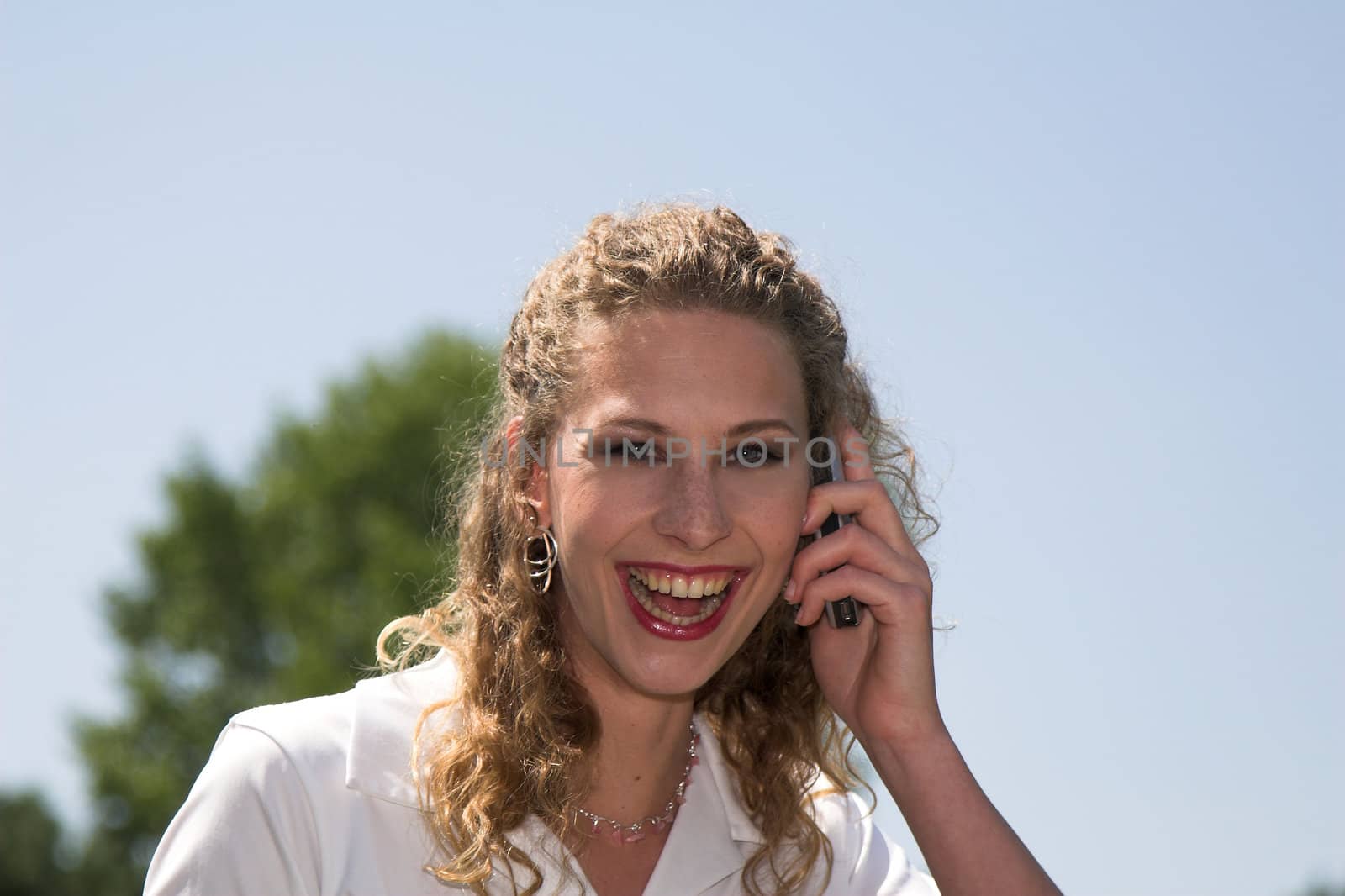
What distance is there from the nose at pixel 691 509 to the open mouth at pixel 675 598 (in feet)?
0.36

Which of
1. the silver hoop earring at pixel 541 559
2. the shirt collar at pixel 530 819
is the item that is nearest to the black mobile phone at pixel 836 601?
the shirt collar at pixel 530 819

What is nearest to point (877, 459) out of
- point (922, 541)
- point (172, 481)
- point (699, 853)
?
point (922, 541)

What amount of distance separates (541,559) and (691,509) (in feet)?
2.22

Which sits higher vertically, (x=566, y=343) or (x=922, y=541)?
(x=566, y=343)

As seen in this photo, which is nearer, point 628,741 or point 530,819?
point 530,819

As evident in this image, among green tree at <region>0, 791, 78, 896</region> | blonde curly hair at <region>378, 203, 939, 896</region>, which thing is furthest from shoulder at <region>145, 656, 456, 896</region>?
green tree at <region>0, 791, 78, 896</region>

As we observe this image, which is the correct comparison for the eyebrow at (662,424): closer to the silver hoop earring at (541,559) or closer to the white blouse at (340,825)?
the silver hoop earring at (541,559)

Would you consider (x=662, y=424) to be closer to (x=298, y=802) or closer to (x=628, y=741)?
(x=628, y=741)

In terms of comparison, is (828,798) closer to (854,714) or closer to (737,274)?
(854,714)

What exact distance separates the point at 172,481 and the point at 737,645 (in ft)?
98.6

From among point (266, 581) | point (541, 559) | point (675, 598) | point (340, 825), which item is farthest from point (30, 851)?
point (675, 598)

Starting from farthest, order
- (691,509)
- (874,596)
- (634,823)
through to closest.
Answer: (634,823)
(874,596)
(691,509)

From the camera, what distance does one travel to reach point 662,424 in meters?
4.14

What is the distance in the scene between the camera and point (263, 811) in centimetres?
385
